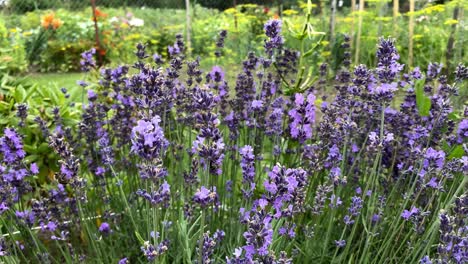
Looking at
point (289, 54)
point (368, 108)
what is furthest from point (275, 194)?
point (289, 54)

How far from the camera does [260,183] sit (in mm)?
3090

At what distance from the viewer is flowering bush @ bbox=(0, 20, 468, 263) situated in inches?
58.9

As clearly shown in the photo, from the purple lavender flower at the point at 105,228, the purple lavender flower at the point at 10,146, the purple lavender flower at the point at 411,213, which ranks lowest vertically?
the purple lavender flower at the point at 105,228

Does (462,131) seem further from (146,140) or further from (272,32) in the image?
(146,140)

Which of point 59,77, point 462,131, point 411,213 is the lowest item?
point 59,77

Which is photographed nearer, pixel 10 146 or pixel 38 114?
pixel 10 146

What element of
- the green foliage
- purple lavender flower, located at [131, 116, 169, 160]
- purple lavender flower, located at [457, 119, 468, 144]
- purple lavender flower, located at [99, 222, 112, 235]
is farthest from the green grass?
purple lavender flower, located at [131, 116, 169, 160]

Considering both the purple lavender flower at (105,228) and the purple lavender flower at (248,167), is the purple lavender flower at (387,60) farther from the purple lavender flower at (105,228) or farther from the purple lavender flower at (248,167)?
the purple lavender flower at (105,228)

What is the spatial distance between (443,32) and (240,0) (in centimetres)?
1003

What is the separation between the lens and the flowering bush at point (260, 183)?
1.50 m

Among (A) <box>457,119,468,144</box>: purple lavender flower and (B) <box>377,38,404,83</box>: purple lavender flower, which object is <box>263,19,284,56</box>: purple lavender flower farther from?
(A) <box>457,119,468,144</box>: purple lavender flower

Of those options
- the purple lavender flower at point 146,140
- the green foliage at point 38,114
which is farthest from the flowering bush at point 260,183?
the green foliage at point 38,114

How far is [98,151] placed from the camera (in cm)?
297

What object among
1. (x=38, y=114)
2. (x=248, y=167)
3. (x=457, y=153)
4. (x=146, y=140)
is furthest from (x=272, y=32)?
(x=38, y=114)
